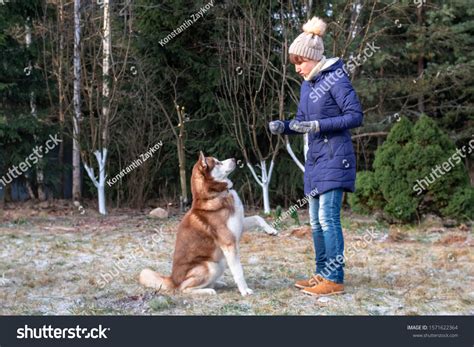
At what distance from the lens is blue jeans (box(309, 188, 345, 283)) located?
4703 millimetres

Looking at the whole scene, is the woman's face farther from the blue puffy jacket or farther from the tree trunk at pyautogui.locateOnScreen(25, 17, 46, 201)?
the tree trunk at pyautogui.locateOnScreen(25, 17, 46, 201)

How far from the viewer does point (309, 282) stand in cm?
518

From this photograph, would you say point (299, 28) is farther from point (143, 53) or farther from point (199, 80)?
point (143, 53)

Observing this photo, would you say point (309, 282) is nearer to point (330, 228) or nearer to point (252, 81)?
point (330, 228)

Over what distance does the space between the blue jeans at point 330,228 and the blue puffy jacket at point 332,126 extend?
9cm

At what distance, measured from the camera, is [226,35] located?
41.7ft

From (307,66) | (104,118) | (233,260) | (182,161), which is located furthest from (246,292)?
(104,118)

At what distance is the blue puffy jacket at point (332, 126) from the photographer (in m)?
4.55

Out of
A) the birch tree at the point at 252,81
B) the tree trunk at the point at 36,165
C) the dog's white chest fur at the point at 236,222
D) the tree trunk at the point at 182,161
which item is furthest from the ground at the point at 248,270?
the birch tree at the point at 252,81

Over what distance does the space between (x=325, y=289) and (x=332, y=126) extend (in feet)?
4.38

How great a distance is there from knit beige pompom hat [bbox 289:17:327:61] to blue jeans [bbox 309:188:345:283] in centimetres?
108

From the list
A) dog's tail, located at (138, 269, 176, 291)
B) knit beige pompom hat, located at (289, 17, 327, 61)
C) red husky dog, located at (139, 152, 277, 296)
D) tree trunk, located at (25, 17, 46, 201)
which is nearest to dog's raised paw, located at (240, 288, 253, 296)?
red husky dog, located at (139, 152, 277, 296)

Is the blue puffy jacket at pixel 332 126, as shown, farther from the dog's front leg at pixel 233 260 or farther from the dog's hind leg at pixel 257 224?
the dog's front leg at pixel 233 260

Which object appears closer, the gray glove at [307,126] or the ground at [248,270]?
the gray glove at [307,126]
